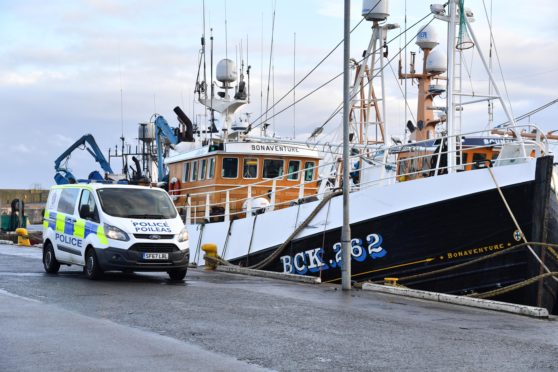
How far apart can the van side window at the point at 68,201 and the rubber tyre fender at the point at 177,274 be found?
2.48 meters

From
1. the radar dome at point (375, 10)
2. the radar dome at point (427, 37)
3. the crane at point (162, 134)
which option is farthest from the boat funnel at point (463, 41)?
the radar dome at point (427, 37)

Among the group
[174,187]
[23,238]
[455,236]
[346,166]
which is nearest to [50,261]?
[346,166]

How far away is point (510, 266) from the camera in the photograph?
1575 cm

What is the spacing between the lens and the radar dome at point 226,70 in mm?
28641

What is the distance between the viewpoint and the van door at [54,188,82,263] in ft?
55.6

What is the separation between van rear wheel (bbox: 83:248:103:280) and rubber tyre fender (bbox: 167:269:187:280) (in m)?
1.40

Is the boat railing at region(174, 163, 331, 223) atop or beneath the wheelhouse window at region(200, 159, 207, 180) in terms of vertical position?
beneath

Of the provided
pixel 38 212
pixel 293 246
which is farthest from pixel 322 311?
pixel 38 212

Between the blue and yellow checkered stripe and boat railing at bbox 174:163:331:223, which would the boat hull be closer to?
boat railing at bbox 174:163:331:223

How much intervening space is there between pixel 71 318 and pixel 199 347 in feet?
8.45

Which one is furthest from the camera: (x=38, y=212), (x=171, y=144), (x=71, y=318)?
(x=38, y=212)

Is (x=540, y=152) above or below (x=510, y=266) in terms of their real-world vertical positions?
above

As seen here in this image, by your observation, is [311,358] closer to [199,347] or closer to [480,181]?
[199,347]

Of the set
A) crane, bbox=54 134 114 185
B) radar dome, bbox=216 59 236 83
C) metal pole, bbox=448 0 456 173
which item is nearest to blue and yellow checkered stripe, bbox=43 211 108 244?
metal pole, bbox=448 0 456 173
